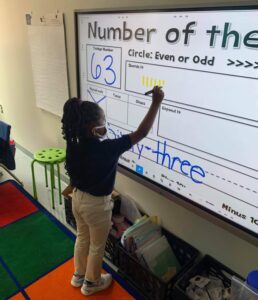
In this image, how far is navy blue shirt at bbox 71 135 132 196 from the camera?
124 centimetres

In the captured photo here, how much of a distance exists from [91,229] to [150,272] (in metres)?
0.38

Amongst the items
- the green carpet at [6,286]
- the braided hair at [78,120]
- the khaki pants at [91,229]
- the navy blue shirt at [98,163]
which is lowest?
the green carpet at [6,286]

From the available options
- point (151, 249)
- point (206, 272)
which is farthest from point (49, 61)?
point (206, 272)

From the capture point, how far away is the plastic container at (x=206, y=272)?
4.63 ft

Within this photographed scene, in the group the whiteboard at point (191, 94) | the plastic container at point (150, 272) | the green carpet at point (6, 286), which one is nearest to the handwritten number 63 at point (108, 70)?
the whiteboard at point (191, 94)

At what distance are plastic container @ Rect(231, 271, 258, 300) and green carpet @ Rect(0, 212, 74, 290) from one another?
106cm

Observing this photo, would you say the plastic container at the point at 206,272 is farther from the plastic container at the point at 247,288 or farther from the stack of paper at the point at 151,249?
the plastic container at the point at 247,288

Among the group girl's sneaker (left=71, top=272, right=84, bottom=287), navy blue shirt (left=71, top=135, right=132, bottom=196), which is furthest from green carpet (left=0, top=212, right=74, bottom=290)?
navy blue shirt (left=71, top=135, right=132, bottom=196)

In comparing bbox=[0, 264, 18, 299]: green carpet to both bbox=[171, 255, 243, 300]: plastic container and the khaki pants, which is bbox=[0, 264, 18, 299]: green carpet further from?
bbox=[171, 255, 243, 300]: plastic container

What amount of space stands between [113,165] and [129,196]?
685 millimetres

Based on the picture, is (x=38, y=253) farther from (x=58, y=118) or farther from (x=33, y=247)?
(x=58, y=118)

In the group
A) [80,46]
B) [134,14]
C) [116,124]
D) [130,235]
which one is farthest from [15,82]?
[130,235]

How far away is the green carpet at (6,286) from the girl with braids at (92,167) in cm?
40

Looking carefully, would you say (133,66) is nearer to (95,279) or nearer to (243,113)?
(243,113)
